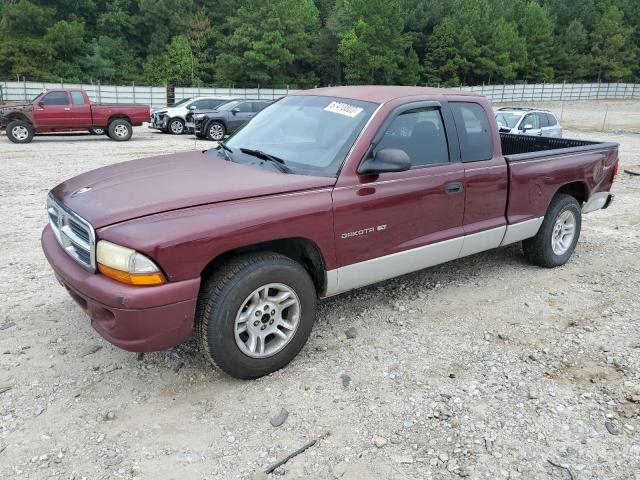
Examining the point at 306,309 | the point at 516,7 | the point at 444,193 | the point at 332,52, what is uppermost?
the point at 516,7

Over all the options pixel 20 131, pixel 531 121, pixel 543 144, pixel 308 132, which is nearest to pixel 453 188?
pixel 308 132

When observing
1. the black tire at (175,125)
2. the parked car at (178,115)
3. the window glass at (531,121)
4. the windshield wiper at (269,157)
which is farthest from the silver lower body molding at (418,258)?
the black tire at (175,125)

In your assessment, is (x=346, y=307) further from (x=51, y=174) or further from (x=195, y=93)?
(x=195, y=93)

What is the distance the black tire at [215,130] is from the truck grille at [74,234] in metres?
14.8

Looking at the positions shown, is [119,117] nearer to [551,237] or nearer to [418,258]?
[551,237]

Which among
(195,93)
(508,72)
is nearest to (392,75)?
(508,72)

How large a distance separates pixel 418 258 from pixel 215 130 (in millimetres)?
15178

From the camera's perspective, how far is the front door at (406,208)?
3635mm

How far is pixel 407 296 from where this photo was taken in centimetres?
471

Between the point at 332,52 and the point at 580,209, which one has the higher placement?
the point at 332,52

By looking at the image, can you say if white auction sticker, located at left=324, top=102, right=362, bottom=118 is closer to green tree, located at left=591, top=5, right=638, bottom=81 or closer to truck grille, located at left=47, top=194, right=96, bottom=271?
truck grille, located at left=47, top=194, right=96, bottom=271

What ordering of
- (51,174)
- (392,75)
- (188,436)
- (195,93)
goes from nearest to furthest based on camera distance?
(188,436) < (51,174) < (195,93) < (392,75)

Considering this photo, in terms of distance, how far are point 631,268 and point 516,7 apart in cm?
8311

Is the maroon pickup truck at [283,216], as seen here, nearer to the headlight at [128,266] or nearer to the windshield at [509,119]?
the headlight at [128,266]
